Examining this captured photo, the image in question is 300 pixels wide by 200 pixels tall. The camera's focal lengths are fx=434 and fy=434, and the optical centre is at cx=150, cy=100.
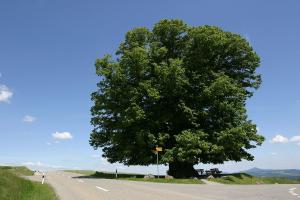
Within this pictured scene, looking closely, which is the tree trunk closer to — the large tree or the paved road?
the large tree

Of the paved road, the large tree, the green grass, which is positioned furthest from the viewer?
the large tree

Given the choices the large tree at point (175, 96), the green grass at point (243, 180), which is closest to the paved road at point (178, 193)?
the green grass at point (243, 180)

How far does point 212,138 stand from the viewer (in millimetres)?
41906

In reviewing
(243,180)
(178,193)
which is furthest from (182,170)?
(178,193)

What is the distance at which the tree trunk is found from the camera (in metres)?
43.6

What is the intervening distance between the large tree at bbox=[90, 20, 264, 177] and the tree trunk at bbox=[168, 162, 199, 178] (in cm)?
10

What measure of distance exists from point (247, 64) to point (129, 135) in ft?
48.0

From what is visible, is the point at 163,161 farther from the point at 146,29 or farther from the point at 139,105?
the point at 146,29

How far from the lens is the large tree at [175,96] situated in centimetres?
4175

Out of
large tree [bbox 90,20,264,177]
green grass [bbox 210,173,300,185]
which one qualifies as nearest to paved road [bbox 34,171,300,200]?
green grass [bbox 210,173,300,185]

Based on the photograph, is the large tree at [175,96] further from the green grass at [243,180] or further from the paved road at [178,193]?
the paved road at [178,193]

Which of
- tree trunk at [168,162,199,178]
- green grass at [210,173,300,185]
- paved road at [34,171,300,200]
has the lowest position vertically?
paved road at [34,171,300,200]

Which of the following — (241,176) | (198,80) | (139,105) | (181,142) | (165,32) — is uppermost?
(165,32)

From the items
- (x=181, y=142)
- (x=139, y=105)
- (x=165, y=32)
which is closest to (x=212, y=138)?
(x=181, y=142)
